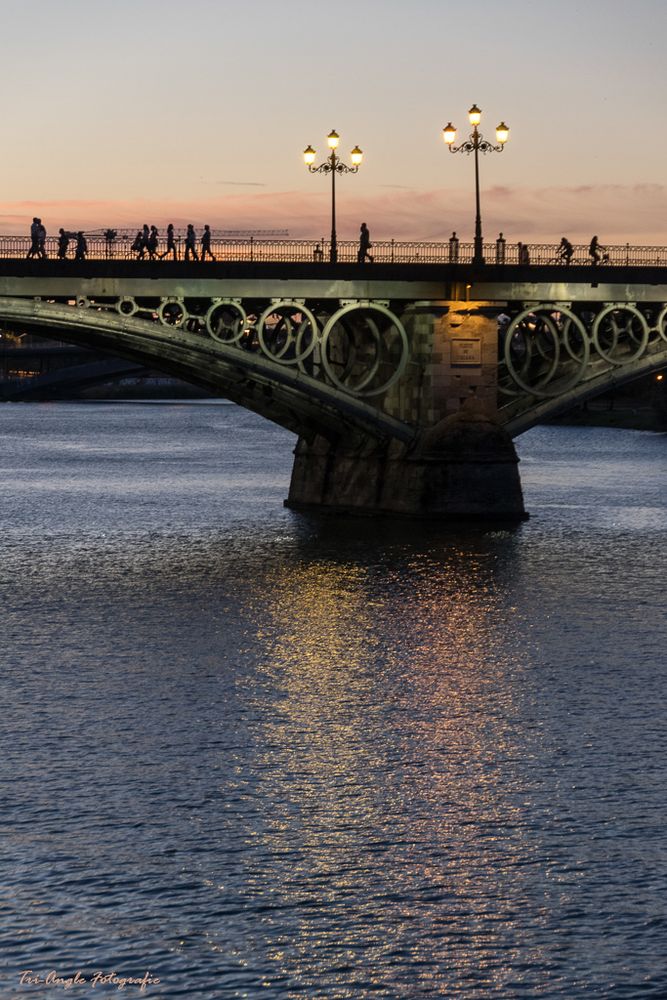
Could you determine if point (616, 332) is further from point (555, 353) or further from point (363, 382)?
point (363, 382)

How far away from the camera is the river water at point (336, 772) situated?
17.2 metres

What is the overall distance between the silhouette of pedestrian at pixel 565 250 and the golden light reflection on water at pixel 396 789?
851 inches

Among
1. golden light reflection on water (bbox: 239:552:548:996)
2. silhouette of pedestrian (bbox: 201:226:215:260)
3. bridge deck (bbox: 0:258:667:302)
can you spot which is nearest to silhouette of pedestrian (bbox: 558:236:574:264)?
bridge deck (bbox: 0:258:667:302)

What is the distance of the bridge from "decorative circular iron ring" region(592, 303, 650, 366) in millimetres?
68

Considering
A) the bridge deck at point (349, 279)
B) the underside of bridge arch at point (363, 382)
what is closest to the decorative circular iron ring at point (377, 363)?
the underside of bridge arch at point (363, 382)

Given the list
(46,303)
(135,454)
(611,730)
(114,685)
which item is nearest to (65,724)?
(114,685)

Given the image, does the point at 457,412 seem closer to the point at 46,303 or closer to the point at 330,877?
the point at 46,303

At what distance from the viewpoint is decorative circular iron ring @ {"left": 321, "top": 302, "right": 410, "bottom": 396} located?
5572cm

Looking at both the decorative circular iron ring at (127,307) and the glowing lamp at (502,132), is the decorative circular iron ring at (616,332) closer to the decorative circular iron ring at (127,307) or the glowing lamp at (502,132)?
the glowing lamp at (502,132)

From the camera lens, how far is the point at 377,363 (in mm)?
56250

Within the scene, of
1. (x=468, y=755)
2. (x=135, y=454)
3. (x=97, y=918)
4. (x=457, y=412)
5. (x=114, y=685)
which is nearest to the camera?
(x=97, y=918)

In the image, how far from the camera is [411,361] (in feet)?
189

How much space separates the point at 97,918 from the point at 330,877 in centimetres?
256

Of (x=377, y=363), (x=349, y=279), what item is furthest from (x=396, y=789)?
(x=377, y=363)
